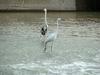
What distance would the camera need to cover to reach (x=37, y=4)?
36375 millimetres

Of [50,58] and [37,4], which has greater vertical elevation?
[50,58]

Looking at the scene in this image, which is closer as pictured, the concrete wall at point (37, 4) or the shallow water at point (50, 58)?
the shallow water at point (50, 58)

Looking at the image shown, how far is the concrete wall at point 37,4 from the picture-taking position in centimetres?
3612

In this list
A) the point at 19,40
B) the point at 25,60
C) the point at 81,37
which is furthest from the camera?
the point at 81,37

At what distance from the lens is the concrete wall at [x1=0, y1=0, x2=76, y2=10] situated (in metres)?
36.1

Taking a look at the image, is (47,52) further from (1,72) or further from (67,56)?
(1,72)

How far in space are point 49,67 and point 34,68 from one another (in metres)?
0.41

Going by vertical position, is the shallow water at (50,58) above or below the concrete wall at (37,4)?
above

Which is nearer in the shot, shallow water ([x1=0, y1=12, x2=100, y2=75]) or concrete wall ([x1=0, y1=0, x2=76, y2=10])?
shallow water ([x1=0, y1=12, x2=100, y2=75])

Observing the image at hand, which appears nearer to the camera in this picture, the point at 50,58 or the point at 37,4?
the point at 50,58

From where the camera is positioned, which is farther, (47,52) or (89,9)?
(89,9)

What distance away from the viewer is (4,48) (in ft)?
37.3

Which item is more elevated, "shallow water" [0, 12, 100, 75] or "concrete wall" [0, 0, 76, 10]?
"shallow water" [0, 12, 100, 75]

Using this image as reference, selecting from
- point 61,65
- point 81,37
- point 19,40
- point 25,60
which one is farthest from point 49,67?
point 81,37
